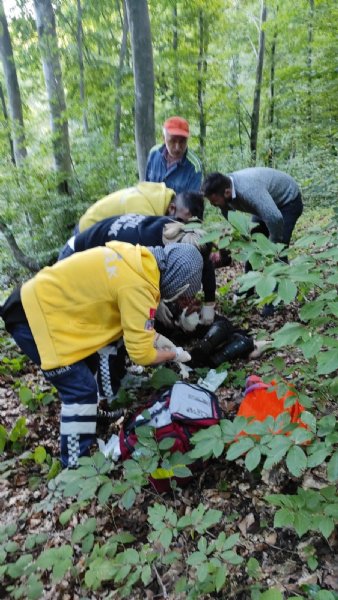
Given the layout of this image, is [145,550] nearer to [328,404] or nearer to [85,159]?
[328,404]

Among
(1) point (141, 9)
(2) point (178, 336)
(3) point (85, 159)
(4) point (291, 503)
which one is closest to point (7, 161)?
(3) point (85, 159)

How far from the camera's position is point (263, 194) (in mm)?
3812

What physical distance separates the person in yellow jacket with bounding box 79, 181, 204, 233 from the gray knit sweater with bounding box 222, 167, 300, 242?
713 mm

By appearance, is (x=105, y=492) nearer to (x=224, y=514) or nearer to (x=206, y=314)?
(x=224, y=514)

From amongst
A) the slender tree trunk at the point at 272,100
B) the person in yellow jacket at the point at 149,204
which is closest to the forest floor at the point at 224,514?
the person in yellow jacket at the point at 149,204

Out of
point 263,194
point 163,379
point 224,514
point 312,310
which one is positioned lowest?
point 224,514

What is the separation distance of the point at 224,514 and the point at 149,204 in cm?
250

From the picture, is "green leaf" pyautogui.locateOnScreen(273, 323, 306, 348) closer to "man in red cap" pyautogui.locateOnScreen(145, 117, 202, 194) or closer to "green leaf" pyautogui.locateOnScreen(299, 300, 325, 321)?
"green leaf" pyautogui.locateOnScreen(299, 300, 325, 321)

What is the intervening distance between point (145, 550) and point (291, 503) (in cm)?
93

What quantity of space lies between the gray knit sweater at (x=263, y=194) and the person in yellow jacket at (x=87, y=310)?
1.34 metres

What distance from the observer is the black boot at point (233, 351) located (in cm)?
362

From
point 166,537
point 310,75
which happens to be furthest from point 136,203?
point 310,75

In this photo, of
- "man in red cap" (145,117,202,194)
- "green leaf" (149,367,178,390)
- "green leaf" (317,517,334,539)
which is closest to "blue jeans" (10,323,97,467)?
"green leaf" (149,367,178,390)

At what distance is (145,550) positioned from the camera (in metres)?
2.10
